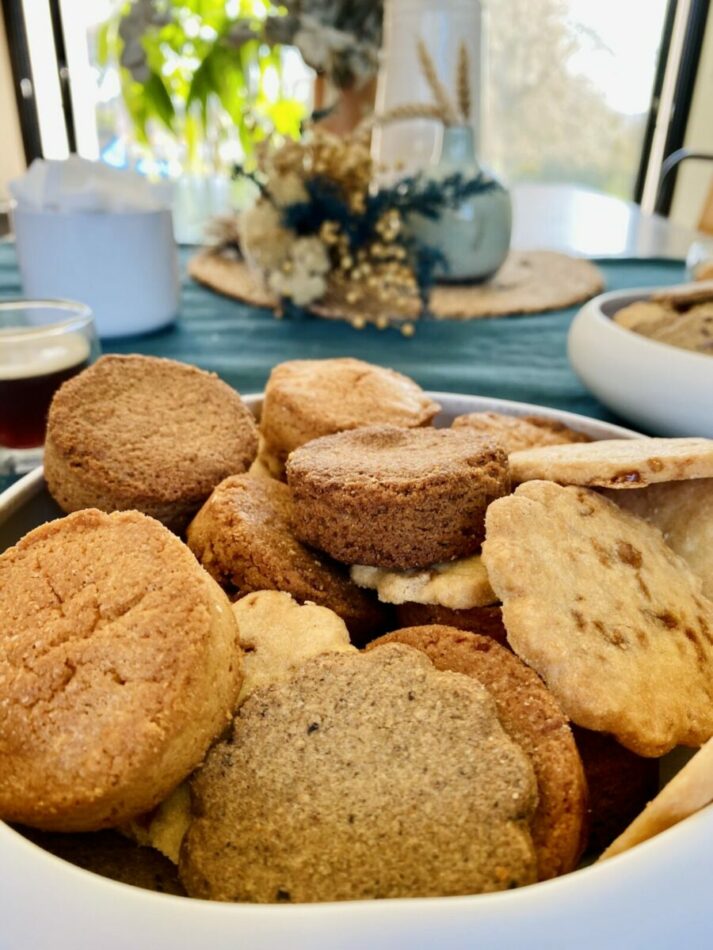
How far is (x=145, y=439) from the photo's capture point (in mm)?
945

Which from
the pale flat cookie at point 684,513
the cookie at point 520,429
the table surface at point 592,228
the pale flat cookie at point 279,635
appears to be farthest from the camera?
the table surface at point 592,228

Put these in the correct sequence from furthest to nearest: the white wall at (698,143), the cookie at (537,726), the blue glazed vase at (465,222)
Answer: the white wall at (698,143)
the blue glazed vase at (465,222)
the cookie at (537,726)

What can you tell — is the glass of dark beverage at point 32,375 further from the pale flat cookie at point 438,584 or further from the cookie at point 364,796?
the cookie at point 364,796

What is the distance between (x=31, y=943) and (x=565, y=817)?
1.24 feet

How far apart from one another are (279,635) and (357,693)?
0.12 metres

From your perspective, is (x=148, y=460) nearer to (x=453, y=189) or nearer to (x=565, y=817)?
(x=565, y=817)

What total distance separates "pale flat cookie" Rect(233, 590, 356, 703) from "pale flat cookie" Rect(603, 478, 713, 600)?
1.20 feet

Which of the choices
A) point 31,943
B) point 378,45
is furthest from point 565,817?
point 378,45

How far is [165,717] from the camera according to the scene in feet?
1.87

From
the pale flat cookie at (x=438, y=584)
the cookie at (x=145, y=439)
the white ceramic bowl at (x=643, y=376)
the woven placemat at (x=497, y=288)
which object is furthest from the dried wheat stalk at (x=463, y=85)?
the pale flat cookie at (x=438, y=584)

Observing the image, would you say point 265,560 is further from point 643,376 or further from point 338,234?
point 338,234

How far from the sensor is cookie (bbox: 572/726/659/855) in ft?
2.13

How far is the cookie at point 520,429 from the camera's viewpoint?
3.36 feet

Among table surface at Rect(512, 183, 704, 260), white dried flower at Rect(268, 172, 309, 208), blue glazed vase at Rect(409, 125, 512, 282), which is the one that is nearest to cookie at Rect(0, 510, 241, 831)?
white dried flower at Rect(268, 172, 309, 208)
